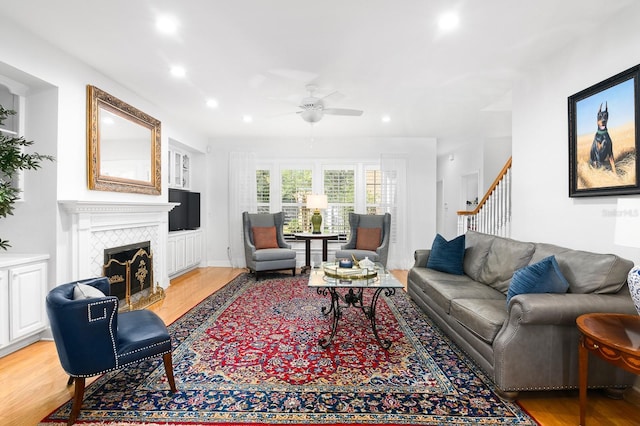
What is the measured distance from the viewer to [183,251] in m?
5.58

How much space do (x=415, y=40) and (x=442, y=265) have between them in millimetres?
2427

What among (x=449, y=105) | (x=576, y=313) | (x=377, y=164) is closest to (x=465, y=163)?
(x=377, y=164)

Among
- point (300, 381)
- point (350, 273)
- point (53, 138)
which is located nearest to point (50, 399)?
point (300, 381)

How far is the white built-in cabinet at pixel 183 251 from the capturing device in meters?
5.18

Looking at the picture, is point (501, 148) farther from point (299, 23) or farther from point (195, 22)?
point (195, 22)

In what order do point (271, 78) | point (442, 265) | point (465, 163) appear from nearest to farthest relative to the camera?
point (271, 78) < point (442, 265) < point (465, 163)

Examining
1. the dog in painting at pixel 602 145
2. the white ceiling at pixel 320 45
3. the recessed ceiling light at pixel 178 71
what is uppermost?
the recessed ceiling light at pixel 178 71

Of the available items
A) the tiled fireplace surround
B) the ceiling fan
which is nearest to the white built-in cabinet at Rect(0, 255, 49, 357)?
the tiled fireplace surround

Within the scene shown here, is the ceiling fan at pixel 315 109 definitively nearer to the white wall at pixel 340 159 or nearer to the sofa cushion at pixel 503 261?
the sofa cushion at pixel 503 261

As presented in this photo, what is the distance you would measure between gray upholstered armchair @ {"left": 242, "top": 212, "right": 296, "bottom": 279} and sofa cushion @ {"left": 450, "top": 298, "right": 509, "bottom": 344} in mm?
3298

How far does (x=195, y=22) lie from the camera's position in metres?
2.44

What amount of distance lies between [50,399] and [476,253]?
3891mm

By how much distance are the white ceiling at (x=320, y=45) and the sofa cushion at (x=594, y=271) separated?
5.89ft

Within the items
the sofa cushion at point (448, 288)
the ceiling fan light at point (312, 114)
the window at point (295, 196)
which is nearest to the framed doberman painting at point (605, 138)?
the sofa cushion at point (448, 288)
